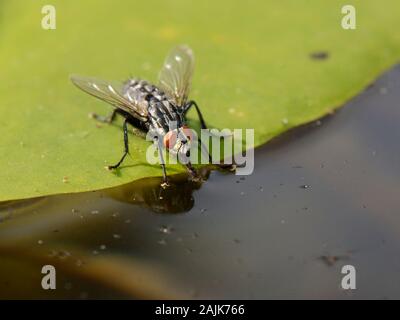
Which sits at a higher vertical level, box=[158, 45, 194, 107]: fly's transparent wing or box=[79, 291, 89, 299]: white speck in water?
box=[158, 45, 194, 107]: fly's transparent wing

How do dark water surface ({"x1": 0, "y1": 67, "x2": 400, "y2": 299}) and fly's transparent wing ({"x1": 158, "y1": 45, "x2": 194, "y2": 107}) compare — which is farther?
fly's transparent wing ({"x1": 158, "y1": 45, "x2": 194, "y2": 107})

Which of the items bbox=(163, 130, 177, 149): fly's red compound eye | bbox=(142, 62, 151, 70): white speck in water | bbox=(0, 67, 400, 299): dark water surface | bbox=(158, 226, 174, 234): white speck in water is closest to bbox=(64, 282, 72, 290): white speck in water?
bbox=(0, 67, 400, 299): dark water surface

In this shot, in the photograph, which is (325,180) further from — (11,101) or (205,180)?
(11,101)

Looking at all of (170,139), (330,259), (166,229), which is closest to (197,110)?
(170,139)

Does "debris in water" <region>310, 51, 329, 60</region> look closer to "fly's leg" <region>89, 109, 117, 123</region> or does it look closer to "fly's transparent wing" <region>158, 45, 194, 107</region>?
"fly's transparent wing" <region>158, 45, 194, 107</region>

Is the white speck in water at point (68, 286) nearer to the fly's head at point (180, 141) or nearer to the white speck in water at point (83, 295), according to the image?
the white speck in water at point (83, 295)
